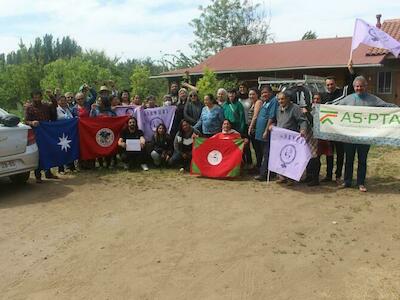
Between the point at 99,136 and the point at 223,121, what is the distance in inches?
107

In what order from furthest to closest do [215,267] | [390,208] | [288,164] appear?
[288,164]
[390,208]
[215,267]

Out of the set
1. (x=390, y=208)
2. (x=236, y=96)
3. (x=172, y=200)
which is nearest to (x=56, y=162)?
(x=172, y=200)

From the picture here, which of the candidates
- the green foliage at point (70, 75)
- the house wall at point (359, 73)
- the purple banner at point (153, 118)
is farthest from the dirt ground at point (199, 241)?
the green foliage at point (70, 75)

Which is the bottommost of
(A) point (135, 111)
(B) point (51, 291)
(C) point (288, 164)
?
(B) point (51, 291)

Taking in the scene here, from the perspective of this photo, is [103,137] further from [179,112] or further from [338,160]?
[338,160]

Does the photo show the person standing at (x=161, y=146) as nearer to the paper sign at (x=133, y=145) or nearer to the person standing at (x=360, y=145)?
the paper sign at (x=133, y=145)

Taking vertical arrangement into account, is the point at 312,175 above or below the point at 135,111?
below

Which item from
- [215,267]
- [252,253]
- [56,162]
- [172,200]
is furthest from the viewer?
[56,162]

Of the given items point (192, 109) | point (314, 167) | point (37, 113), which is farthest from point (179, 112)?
point (314, 167)

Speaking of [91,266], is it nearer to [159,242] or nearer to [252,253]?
[159,242]

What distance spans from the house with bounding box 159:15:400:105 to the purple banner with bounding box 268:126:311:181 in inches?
499

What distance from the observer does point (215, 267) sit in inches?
176

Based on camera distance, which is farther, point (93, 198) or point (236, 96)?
point (236, 96)

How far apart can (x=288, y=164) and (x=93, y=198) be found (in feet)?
11.0
